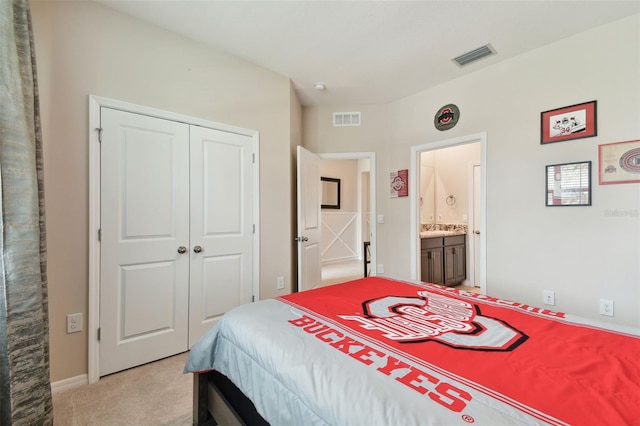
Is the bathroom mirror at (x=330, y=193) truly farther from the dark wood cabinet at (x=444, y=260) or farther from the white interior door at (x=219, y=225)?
the white interior door at (x=219, y=225)

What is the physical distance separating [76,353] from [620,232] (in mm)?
4034

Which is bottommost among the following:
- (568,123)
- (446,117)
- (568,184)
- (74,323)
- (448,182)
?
(74,323)

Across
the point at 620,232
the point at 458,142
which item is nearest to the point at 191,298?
the point at 458,142

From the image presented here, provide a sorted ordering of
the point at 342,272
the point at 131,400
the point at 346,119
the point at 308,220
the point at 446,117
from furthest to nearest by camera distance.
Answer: the point at 342,272, the point at 346,119, the point at 308,220, the point at 446,117, the point at 131,400

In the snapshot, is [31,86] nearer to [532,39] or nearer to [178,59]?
[178,59]

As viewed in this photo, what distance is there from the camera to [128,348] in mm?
2176

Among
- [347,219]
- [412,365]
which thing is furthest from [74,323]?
[347,219]

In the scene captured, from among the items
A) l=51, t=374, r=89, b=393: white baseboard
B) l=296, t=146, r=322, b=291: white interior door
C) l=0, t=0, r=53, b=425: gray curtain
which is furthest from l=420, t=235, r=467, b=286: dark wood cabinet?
l=0, t=0, r=53, b=425: gray curtain

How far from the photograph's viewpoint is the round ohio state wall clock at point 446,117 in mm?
3225

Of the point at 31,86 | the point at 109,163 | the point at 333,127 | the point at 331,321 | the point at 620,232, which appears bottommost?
the point at 331,321

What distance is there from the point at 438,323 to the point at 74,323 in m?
2.30

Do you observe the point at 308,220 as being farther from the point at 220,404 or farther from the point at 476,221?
the point at 476,221

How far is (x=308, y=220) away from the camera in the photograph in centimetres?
348

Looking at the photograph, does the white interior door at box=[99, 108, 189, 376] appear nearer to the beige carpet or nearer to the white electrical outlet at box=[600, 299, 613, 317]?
the beige carpet
